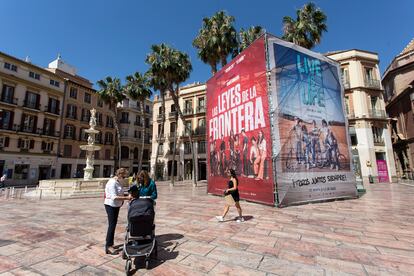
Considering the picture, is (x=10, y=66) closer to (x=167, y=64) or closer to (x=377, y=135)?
(x=167, y=64)

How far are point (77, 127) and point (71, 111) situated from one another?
2723 millimetres

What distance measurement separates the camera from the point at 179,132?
118 feet

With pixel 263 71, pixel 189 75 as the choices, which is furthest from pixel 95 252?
pixel 189 75

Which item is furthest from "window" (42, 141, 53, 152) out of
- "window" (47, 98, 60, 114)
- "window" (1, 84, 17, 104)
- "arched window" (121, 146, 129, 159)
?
"arched window" (121, 146, 129, 159)

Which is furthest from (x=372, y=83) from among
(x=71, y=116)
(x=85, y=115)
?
(x=71, y=116)

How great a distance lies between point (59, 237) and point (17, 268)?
1797mm

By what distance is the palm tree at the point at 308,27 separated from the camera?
19.1 m

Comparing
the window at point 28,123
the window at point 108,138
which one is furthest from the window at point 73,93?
the window at point 108,138

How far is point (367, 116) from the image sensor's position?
86.5 feet

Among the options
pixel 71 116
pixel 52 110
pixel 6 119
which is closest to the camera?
pixel 6 119

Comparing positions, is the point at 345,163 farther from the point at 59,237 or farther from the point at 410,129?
the point at 410,129

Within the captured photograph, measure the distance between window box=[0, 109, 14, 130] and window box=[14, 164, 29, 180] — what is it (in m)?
5.08

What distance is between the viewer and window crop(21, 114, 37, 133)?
3038 centimetres

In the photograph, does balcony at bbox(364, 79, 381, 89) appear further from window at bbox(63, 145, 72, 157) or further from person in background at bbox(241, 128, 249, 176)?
window at bbox(63, 145, 72, 157)
